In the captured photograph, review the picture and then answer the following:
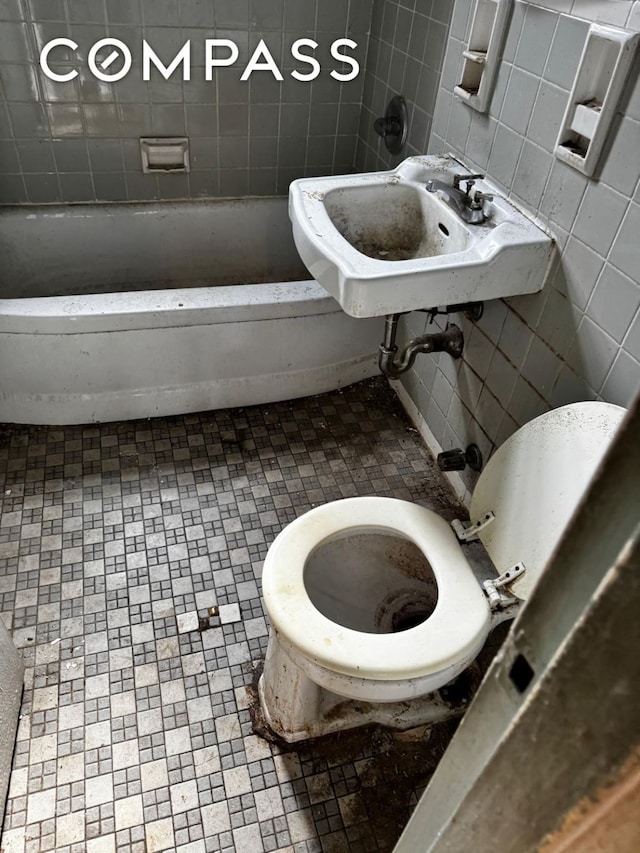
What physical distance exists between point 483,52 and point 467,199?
377mm

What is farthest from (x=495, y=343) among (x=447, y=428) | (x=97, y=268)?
(x=97, y=268)

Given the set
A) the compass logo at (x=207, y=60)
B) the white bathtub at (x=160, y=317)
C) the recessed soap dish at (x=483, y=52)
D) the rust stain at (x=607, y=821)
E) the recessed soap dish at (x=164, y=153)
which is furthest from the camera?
the recessed soap dish at (x=164, y=153)

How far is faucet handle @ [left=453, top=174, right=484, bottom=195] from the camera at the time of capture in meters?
1.55

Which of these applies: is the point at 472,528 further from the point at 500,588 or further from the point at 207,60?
the point at 207,60

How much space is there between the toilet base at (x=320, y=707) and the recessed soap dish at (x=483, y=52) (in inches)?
55.0

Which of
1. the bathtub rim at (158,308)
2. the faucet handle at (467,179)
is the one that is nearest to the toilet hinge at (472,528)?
the faucet handle at (467,179)

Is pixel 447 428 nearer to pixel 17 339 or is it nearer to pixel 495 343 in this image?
pixel 495 343

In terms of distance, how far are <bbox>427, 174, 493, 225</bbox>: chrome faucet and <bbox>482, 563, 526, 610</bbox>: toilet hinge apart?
84 centimetres

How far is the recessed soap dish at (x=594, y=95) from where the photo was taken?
114 centimetres

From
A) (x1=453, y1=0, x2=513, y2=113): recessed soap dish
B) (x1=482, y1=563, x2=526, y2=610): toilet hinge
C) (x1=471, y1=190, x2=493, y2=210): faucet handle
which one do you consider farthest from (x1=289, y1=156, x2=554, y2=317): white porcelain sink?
(x1=482, y1=563, x2=526, y2=610): toilet hinge

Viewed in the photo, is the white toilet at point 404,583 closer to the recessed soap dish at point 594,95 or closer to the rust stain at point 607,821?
the recessed soap dish at point 594,95

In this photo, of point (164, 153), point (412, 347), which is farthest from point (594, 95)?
point (164, 153)

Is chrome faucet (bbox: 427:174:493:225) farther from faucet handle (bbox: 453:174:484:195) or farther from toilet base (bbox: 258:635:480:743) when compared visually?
toilet base (bbox: 258:635:480:743)

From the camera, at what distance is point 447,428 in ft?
6.54
